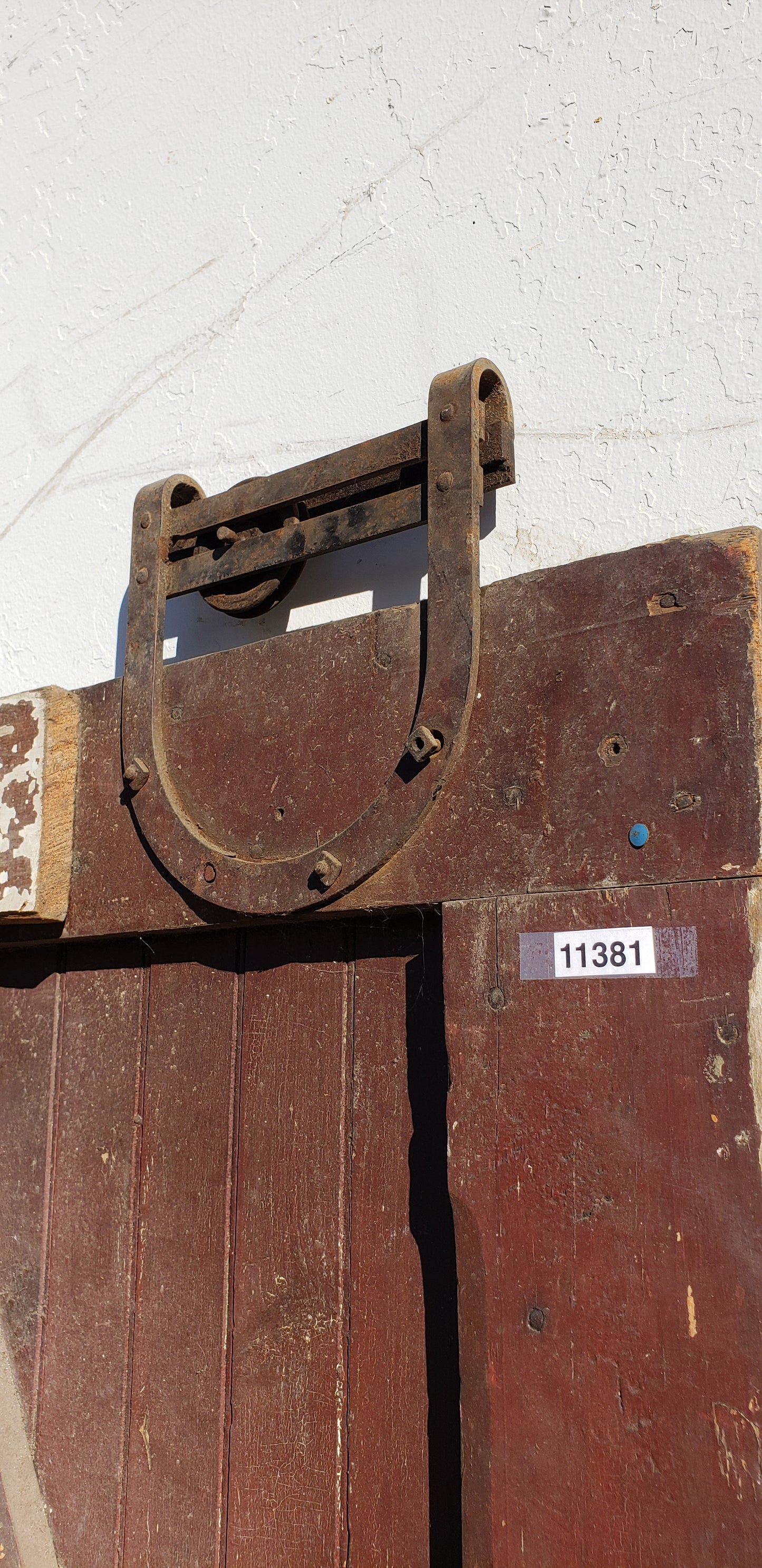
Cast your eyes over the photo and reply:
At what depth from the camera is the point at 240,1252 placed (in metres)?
1.26

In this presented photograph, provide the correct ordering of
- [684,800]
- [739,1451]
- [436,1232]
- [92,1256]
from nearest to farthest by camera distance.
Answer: [739,1451] < [684,800] < [436,1232] < [92,1256]

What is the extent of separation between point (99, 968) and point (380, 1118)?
1.64 feet

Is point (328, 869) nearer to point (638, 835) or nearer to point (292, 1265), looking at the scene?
point (638, 835)

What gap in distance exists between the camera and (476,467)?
118 centimetres

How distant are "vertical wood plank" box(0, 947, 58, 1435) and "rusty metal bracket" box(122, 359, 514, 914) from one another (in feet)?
1.15

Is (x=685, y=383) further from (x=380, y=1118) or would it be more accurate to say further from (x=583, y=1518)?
(x=583, y=1518)

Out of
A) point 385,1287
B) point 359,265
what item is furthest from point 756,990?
point 359,265

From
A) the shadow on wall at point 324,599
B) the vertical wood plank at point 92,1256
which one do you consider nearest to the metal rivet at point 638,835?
the shadow on wall at point 324,599

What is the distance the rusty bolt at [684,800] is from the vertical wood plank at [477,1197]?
0.67 ft

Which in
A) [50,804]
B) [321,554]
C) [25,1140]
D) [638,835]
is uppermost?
[321,554]

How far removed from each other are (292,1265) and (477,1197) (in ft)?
0.96

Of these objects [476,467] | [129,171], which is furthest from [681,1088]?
[129,171]

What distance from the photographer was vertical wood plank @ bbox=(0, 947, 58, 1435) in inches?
56.7

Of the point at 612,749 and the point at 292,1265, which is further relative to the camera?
the point at 292,1265
